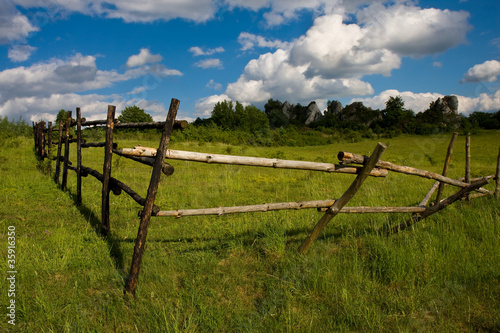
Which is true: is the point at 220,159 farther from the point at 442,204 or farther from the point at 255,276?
the point at 442,204

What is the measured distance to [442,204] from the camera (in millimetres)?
3979

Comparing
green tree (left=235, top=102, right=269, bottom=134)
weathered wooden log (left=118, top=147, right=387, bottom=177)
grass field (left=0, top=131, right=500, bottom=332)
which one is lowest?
grass field (left=0, top=131, right=500, bottom=332)

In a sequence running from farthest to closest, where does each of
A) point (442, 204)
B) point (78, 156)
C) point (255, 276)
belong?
1. point (78, 156)
2. point (442, 204)
3. point (255, 276)

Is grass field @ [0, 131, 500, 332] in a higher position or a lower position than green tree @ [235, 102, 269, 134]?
lower

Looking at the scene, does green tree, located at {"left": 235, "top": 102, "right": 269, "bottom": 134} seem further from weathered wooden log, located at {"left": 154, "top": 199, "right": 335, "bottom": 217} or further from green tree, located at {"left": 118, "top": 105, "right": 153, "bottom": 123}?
weathered wooden log, located at {"left": 154, "top": 199, "right": 335, "bottom": 217}

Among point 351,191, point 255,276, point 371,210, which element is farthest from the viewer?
point 371,210

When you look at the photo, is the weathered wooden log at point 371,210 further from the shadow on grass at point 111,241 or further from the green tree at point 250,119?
the green tree at point 250,119

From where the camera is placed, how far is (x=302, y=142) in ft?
109

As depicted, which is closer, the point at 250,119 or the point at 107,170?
the point at 107,170

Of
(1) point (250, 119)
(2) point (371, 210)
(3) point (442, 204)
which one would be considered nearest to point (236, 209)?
(2) point (371, 210)

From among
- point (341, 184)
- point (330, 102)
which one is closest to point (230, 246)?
point (341, 184)

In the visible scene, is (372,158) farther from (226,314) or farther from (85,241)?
(85,241)

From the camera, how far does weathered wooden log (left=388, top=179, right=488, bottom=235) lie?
3.91 m

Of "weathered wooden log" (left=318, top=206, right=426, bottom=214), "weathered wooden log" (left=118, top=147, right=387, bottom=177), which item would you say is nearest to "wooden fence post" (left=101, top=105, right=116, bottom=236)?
"weathered wooden log" (left=118, top=147, right=387, bottom=177)
